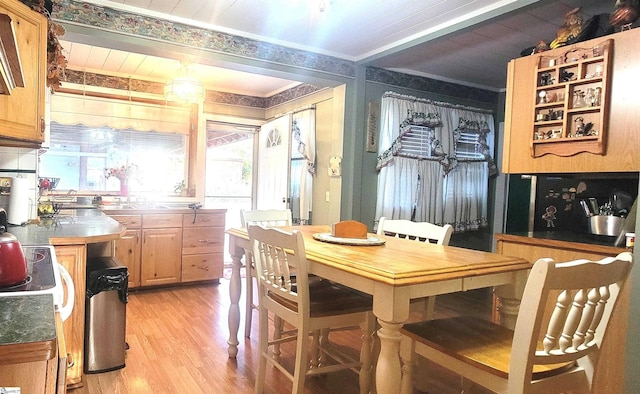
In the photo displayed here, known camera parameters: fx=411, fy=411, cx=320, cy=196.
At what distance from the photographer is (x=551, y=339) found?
4.14ft

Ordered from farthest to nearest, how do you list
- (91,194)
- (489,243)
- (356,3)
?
(489,243) < (91,194) < (356,3)

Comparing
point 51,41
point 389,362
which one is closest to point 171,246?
point 51,41

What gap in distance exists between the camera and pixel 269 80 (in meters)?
4.66

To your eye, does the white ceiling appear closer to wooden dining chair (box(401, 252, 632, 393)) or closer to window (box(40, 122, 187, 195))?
window (box(40, 122, 187, 195))

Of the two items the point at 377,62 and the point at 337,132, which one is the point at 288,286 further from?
the point at 377,62

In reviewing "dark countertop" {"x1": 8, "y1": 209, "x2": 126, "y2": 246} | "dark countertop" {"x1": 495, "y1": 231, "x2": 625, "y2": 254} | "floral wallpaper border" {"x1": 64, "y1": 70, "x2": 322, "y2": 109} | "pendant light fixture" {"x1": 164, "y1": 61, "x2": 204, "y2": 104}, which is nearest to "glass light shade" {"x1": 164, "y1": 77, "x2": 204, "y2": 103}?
"pendant light fixture" {"x1": 164, "y1": 61, "x2": 204, "y2": 104}

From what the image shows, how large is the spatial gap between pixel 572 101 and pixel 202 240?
3551 millimetres

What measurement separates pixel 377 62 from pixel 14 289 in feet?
10.8

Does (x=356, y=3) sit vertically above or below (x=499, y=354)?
above

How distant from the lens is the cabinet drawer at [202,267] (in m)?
4.33

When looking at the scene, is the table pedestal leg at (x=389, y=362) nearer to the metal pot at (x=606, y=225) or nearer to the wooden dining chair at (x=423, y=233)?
the wooden dining chair at (x=423, y=233)

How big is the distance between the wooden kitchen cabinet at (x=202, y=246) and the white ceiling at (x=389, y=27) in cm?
167

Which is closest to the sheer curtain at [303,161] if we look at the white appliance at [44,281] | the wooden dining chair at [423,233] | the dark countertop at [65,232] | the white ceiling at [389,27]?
the white ceiling at [389,27]

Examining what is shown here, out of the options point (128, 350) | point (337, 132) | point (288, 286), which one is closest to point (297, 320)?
point (288, 286)
